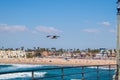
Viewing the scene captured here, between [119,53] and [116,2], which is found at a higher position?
[116,2]

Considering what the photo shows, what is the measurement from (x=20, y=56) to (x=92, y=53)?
37.9 metres

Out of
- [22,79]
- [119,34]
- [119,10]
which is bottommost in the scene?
[22,79]

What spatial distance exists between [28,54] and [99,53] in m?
38.2

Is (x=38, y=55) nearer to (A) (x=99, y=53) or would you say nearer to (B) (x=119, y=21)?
(A) (x=99, y=53)

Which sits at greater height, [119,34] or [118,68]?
[119,34]

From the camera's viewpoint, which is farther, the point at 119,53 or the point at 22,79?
the point at 22,79

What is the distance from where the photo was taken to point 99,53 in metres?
192

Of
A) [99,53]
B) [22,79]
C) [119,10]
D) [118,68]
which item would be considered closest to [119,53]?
[118,68]

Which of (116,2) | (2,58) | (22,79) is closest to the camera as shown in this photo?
(116,2)

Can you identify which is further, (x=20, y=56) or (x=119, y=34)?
(x=20, y=56)

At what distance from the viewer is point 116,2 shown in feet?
41.1

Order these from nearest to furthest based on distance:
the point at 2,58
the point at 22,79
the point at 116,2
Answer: the point at 116,2, the point at 22,79, the point at 2,58

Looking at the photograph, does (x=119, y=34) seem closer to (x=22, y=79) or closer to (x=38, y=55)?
(x=22, y=79)

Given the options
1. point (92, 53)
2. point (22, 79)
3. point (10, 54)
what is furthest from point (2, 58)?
point (22, 79)
